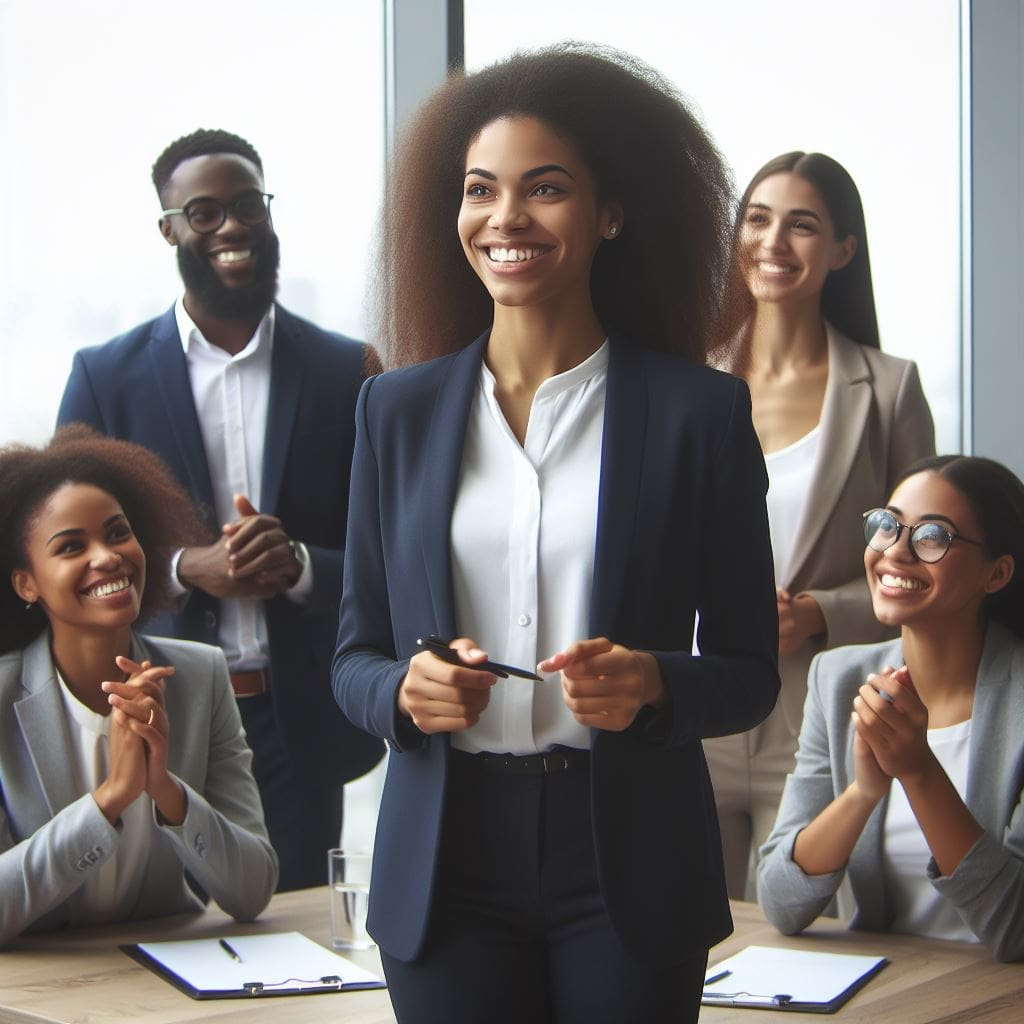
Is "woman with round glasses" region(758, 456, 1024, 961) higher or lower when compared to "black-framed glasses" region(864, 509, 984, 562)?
lower

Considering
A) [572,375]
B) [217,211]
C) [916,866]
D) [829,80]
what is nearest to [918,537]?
[916,866]

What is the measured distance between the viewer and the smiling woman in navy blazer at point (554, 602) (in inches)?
54.6

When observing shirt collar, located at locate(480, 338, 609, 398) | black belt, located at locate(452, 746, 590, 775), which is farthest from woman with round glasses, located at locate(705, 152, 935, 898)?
black belt, located at locate(452, 746, 590, 775)

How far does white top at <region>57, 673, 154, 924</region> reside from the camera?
2.33 meters

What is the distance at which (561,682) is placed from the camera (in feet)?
4.63

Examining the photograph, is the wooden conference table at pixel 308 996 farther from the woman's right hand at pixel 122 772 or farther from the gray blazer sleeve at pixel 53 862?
the woman's right hand at pixel 122 772

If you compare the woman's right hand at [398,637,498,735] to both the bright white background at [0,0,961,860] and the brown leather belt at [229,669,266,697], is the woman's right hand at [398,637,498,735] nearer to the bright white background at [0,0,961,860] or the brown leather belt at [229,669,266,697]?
the brown leather belt at [229,669,266,697]

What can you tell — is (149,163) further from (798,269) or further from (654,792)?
(654,792)

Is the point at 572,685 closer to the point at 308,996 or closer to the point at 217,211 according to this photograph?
the point at 308,996

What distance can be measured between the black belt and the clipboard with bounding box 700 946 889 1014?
1.81 feet

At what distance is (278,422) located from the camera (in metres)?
3.06

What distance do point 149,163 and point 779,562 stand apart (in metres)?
1.68

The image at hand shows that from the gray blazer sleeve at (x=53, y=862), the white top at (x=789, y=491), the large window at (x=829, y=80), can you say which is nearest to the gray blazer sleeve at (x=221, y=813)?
the gray blazer sleeve at (x=53, y=862)

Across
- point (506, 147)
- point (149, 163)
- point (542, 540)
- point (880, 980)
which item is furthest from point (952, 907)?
point (149, 163)
